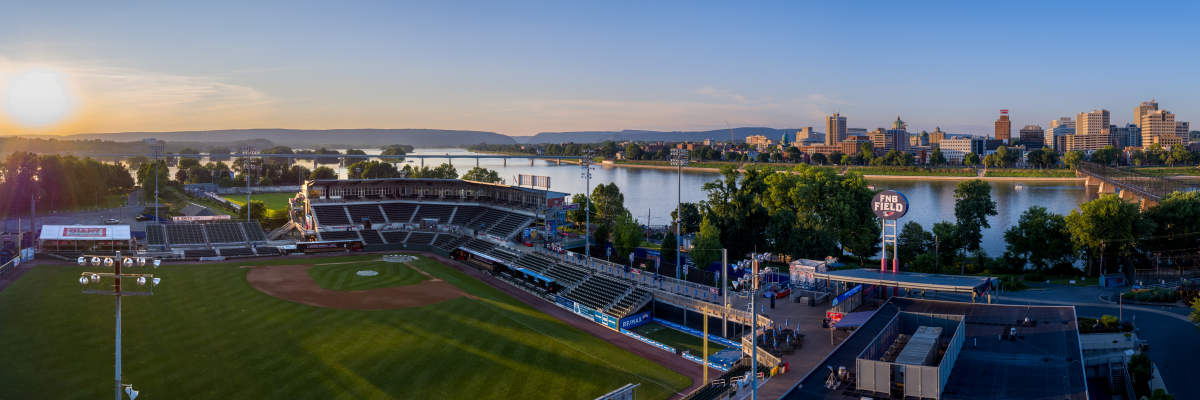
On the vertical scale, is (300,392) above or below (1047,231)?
below

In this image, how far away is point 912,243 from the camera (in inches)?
2170

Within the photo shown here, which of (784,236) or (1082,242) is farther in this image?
(784,236)

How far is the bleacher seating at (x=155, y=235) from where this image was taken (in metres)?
59.8

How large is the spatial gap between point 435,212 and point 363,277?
22.3 metres

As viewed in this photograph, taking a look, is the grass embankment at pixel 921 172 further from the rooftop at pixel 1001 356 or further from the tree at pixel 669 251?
the rooftop at pixel 1001 356

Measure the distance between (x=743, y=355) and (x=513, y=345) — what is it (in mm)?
11203

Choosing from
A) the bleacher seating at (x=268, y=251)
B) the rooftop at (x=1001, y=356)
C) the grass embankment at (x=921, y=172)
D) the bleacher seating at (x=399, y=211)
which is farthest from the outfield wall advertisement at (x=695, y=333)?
the grass embankment at (x=921, y=172)

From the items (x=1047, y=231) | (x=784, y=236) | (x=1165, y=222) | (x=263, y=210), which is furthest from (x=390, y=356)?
(x=263, y=210)

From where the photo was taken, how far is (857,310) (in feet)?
114

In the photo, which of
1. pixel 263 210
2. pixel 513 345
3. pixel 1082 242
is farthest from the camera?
pixel 263 210

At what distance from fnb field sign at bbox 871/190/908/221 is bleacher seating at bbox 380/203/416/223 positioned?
47949mm

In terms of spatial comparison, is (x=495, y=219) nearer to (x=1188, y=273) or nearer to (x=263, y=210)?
(x=263, y=210)

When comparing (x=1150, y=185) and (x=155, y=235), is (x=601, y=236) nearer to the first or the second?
(x=155, y=235)

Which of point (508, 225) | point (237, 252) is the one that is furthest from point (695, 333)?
point (237, 252)
